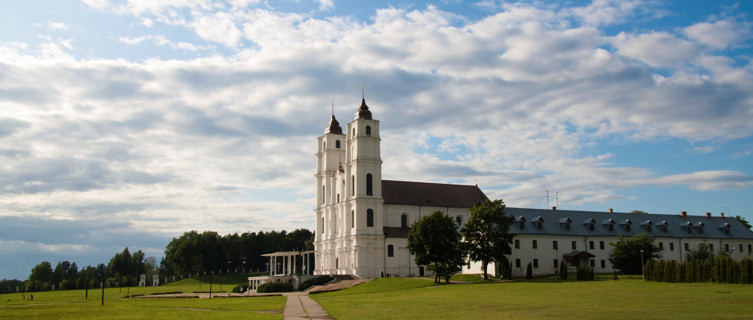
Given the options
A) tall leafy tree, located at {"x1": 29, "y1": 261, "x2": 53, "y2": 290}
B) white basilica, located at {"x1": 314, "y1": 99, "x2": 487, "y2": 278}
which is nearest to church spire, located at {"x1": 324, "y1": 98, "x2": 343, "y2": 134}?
white basilica, located at {"x1": 314, "y1": 99, "x2": 487, "y2": 278}

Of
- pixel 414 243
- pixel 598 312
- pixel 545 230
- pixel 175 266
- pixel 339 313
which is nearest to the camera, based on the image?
pixel 598 312

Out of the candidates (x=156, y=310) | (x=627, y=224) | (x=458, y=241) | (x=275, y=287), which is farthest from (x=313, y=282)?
(x=627, y=224)

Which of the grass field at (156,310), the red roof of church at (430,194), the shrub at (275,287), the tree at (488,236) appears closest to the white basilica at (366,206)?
the red roof of church at (430,194)

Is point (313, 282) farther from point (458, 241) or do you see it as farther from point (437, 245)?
point (458, 241)

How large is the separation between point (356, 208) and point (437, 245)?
22397 mm

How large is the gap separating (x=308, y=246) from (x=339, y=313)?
352ft

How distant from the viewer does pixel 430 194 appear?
299 feet

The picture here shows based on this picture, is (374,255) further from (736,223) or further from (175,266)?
(175,266)

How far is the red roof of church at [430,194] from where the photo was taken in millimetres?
88938

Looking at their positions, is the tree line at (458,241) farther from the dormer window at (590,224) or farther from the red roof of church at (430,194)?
the red roof of church at (430,194)

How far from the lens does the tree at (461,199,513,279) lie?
208 ft

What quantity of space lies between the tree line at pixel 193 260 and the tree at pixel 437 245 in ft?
239

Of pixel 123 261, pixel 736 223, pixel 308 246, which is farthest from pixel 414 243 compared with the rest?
pixel 123 261

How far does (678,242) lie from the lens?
82812 millimetres
